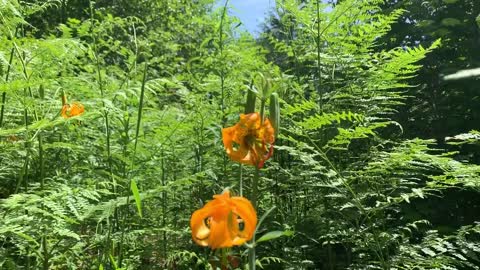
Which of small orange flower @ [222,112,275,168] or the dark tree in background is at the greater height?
the dark tree in background

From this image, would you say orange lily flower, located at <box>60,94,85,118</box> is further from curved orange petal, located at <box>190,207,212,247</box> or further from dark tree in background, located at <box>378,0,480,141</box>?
dark tree in background, located at <box>378,0,480,141</box>

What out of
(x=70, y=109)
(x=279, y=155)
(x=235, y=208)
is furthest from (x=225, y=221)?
(x=279, y=155)

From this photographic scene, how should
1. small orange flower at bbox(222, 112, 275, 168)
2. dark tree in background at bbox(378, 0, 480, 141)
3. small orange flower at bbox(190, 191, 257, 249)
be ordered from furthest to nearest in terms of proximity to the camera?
dark tree in background at bbox(378, 0, 480, 141)
small orange flower at bbox(222, 112, 275, 168)
small orange flower at bbox(190, 191, 257, 249)

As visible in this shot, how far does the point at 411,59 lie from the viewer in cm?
223

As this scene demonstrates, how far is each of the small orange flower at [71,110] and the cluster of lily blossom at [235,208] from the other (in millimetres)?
904

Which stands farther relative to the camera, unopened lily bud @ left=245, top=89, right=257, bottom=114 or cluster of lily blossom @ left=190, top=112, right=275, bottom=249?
unopened lily bud @ left=245, top=89, right=257, bottom=114

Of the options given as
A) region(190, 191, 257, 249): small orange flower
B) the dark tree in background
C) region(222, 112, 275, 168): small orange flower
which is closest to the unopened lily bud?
region(222, 112, 275, 168): small orange flower

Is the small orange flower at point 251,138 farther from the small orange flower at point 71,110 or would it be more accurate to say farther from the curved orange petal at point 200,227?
the small orange flower at point 71,110

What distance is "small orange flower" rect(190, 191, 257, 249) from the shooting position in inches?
38.9

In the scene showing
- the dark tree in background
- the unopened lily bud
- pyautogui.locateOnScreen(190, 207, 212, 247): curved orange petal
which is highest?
the dark tree in background

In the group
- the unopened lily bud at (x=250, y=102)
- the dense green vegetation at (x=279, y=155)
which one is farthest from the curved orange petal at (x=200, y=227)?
the dense green vegetation at (x=279, y=155)

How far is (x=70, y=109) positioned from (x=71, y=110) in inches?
0.7

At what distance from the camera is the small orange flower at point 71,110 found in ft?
6.06

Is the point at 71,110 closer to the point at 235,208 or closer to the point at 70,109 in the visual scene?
the point at 70,109
